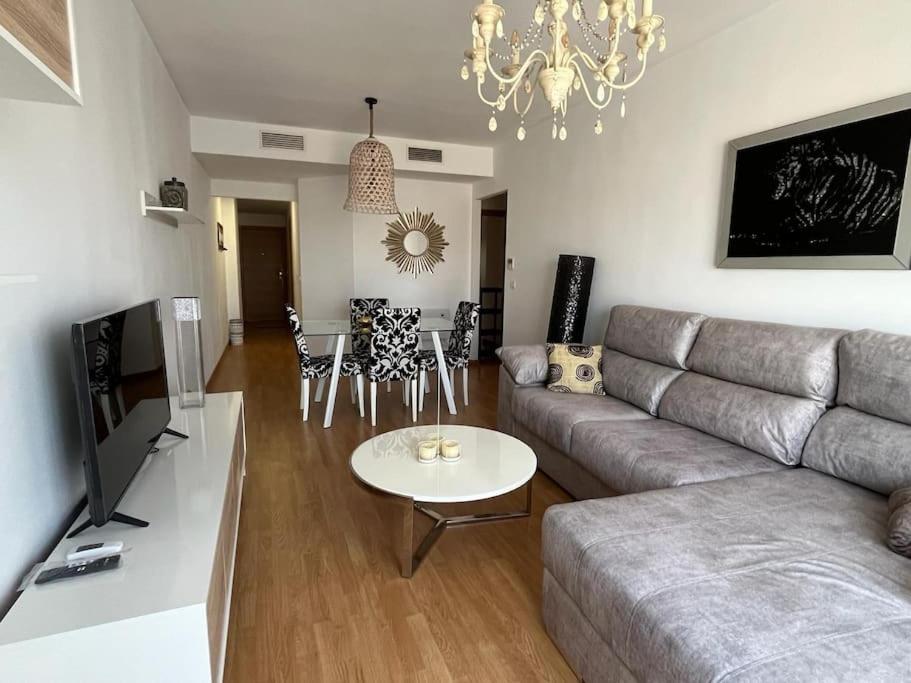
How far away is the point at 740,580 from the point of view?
49.7 inches

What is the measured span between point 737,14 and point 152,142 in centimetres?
341

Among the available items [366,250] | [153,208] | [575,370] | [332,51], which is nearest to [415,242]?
[366,250]

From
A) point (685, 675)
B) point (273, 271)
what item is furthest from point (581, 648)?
point (273, 271)

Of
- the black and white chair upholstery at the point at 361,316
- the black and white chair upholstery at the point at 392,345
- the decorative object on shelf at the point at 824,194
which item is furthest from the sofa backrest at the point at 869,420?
the black and white chair upholstery at the point at 361,316

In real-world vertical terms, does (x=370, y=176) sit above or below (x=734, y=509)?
above

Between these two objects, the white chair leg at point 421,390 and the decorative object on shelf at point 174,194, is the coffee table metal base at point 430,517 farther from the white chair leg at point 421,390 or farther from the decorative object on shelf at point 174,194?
the decorative object on shelf at point 174,194

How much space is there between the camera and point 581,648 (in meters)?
1.45

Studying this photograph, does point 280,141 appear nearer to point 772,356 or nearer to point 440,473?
point 440,473

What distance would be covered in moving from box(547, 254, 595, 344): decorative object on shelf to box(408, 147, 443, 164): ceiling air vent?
2.30 metres

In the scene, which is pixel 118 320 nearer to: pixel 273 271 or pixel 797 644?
pixel 797 644

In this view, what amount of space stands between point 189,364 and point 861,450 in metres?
3.08

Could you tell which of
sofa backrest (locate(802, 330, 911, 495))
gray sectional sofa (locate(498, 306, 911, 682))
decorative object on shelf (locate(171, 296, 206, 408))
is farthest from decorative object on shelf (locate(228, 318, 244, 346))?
sofa backrest (locate(802, 330, 911, 495))

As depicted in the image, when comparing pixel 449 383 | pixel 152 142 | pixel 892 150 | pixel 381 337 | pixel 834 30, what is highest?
pixel 834 30

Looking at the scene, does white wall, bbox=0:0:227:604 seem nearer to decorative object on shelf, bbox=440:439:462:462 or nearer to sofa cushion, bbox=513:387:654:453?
decorative object on shelf, bbox=440:439:462:462
